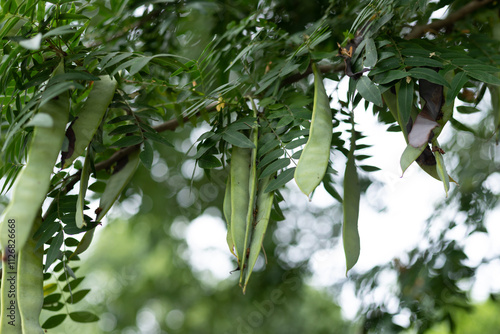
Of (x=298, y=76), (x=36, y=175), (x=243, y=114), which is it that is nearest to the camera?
(x=36, y=175)

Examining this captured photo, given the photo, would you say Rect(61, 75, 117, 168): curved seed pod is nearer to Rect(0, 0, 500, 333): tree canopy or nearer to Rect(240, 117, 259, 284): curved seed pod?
Rect(0, 0, 500, 333): tree canopy

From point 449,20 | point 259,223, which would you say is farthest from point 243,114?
point 449,20

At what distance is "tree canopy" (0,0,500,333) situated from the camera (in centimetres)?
93

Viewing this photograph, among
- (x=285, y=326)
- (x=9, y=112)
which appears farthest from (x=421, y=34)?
(x=285, y=326)

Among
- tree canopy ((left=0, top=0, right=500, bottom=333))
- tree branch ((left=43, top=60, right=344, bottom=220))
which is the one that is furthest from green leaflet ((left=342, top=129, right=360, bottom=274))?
tree branch ((left=43, top=60, right=344, bottom=220))

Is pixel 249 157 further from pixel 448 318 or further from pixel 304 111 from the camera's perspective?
pixel 448 318

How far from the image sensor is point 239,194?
1.01 metres

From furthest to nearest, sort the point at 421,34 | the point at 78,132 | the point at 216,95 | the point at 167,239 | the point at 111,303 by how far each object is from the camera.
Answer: the point at 111,303
the point at 167,239
the point at 421,34
the point at 216,95
the point at 78,132

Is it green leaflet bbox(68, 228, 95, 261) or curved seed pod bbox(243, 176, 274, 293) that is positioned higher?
curved seed pod bbox(243, 176, 274, 293)

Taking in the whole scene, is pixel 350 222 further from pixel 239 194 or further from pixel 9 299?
pixel 9 299

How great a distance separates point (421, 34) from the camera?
1466mm

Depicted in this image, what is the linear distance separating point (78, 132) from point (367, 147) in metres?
0.89

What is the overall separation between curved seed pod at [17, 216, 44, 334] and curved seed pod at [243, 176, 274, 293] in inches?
16.3

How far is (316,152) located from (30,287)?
2.08ft
